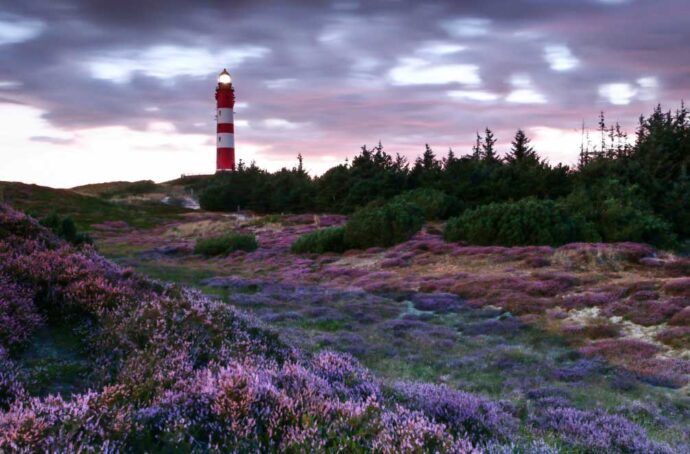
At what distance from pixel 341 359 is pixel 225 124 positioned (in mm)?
81999

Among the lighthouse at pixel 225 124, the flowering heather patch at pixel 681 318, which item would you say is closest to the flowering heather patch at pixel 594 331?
the flowering heather patch at pixel 681 318

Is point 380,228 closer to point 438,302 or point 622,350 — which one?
point 438,302

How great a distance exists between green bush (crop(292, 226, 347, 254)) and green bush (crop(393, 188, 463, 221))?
9726 millimetres

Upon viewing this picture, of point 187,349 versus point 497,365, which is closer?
point 187,349

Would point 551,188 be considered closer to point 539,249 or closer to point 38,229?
point 539,249

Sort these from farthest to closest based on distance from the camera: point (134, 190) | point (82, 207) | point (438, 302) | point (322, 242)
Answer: point (134, 190) → point (82, 207) → point (322, 242) → point (438, 302)

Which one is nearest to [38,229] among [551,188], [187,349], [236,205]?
[187,349]

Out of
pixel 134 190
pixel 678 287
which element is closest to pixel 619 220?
pixel 678 287

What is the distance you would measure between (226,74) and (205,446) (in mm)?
88375

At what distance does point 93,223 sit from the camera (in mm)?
57312

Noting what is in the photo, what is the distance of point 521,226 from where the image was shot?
3169 centimetres

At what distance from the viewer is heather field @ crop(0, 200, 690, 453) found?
4.44 meters

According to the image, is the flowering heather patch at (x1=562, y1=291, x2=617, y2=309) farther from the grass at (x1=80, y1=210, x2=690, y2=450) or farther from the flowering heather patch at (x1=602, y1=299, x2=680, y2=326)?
the grass at (x1=80, y1=210, x2=690, y2=450)

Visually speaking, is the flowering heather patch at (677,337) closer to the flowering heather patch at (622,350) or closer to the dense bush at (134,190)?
the flowering heather patch at (622,350)
